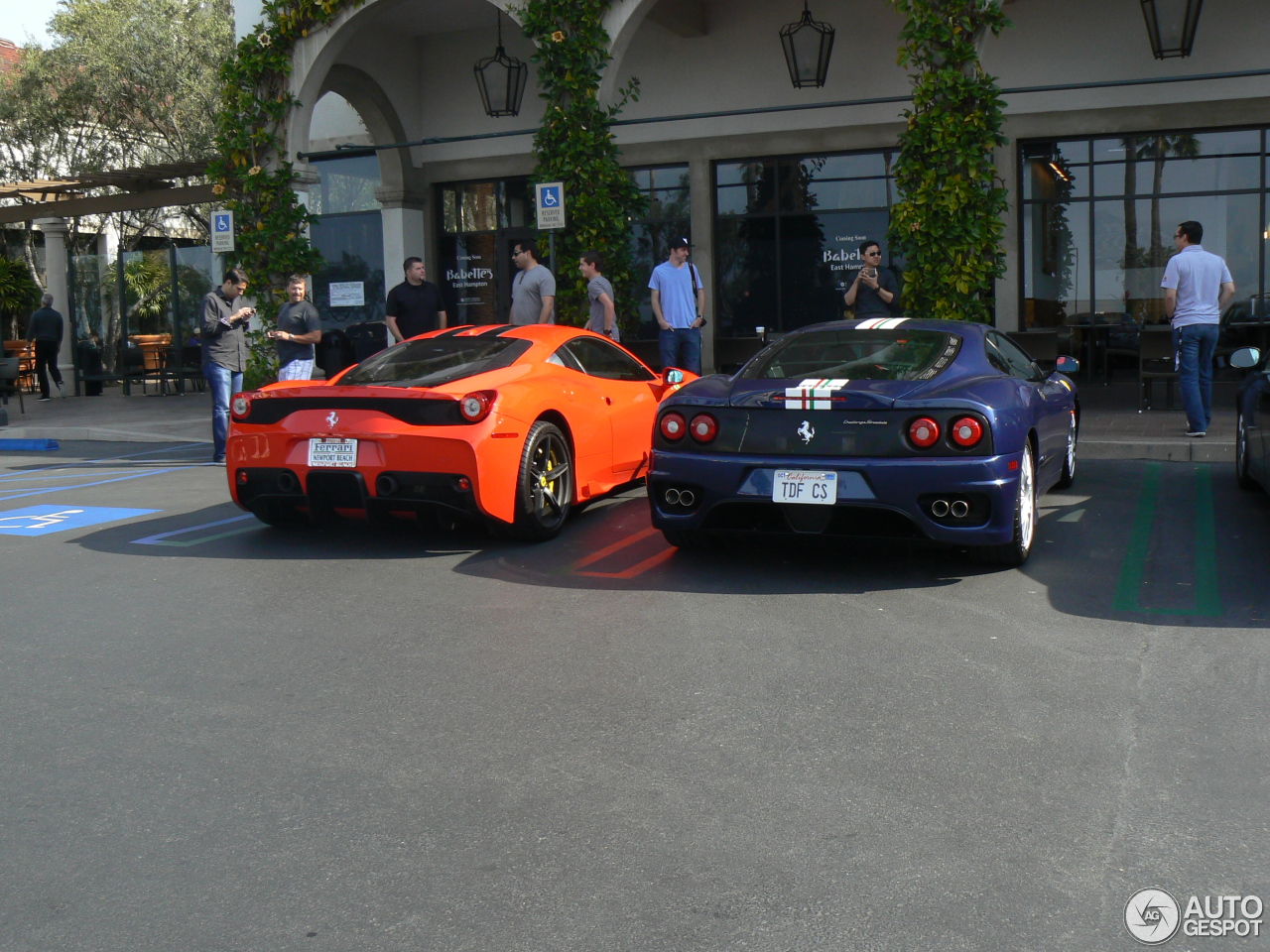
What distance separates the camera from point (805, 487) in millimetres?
6188

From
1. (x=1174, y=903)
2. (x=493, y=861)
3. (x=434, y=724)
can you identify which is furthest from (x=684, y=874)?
(x=434, y=724)

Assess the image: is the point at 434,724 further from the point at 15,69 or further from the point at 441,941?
the point at 15,69

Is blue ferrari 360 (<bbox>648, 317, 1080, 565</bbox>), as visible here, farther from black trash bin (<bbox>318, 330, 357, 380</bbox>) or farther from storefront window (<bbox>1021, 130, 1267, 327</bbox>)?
storefront window (<bbox>1021, 130, 1267, 327</bbox>)

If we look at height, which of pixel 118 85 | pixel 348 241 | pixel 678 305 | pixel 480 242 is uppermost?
pixel 118 85

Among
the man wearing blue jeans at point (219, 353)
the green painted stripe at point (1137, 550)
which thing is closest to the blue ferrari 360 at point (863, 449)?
the green painted stripe at point (1137, 550)

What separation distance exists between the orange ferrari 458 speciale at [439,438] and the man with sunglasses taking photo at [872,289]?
12.8ft

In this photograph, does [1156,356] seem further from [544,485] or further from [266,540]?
[266,540]

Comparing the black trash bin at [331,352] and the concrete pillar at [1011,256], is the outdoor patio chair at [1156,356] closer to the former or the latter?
the concrete pillar at [1011,256]

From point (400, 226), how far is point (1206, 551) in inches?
581

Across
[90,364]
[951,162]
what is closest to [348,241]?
[90,364]

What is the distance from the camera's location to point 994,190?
499 inches

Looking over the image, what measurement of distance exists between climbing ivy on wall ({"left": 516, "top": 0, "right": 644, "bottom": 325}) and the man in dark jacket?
13.4 m

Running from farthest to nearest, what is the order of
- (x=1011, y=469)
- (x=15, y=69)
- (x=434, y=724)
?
1. (x=15, y=69)
2. (x=1011, y=469)
3. (x=434, y=724)

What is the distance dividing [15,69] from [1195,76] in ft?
95.4
